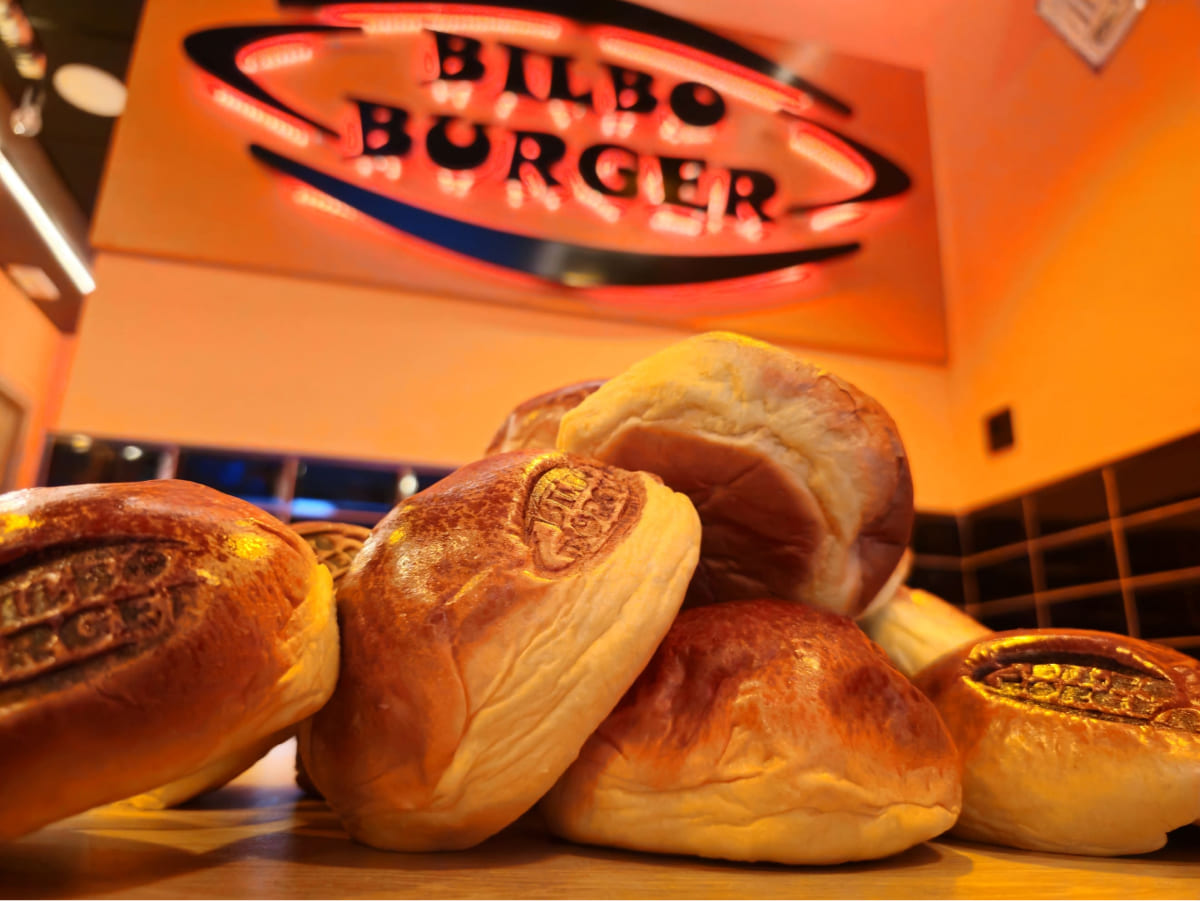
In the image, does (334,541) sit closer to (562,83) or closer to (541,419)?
(541,419)

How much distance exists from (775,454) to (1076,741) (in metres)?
0.45

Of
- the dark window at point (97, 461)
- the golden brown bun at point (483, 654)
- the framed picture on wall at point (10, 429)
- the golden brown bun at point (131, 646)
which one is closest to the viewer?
the golden brown bun at point (131, 646)

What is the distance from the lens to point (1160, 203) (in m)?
2.73

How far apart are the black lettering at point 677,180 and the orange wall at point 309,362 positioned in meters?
0.63

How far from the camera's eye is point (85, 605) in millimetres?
643

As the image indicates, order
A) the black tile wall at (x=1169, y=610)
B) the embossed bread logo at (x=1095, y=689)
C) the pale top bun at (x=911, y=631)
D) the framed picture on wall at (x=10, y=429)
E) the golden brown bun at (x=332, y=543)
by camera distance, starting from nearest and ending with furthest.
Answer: the embossed bread logo at (x=1095, y=689) → the golden brown bun at (x=332, y=543) → the pale top bun at (x=911, y=631) → the black tile wall at (x=1169, y=610) → the framed picture on wall at (x=10, y=429)

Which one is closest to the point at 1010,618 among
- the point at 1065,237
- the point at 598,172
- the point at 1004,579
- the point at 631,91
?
the point at 1004,579

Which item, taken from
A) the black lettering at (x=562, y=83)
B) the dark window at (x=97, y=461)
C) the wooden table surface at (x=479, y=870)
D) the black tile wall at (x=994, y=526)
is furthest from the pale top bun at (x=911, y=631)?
the black lettering at (x=562, y=83)

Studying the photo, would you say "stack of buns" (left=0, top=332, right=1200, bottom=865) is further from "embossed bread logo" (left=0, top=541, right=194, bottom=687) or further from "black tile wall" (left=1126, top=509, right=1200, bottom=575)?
"black tile wall" (left=1126, top=509, right=1200, bottom=575)

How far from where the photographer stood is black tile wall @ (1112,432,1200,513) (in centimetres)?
248

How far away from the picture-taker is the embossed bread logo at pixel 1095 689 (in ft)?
2.97

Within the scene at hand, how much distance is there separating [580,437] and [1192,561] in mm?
2293

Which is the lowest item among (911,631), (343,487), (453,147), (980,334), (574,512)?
(911,631)

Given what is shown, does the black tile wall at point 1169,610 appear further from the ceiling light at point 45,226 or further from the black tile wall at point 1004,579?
the ceiling light at point 45,226
